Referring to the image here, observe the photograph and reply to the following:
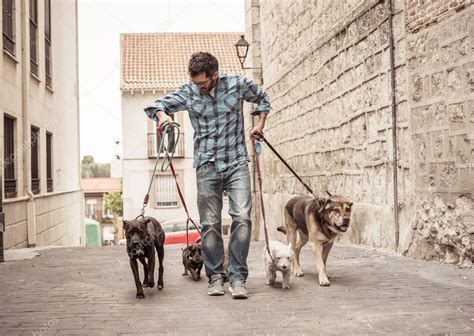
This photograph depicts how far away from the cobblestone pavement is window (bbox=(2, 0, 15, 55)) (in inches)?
260

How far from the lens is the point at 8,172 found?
41.9ft

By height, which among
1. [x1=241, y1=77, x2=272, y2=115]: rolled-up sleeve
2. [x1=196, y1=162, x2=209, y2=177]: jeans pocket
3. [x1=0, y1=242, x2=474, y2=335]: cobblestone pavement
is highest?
[x1=241, y1=77, x2=272, y2=115]: rolled-up sleeve

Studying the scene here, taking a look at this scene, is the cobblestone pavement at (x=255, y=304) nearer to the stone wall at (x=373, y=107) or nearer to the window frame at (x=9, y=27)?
the stone wall at (x=373, y=107)

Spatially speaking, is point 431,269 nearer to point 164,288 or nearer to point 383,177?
point 383,177

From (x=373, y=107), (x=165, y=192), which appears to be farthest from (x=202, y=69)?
(x=165, y=192)

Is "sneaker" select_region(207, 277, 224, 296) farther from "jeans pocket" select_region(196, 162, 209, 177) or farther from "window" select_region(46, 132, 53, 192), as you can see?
"window" select_region(46, 132, 53, 192)

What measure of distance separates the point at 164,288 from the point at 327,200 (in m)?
1.75

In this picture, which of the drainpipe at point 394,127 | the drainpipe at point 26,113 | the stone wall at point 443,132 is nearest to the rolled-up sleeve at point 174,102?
the stone wall at point 443,132

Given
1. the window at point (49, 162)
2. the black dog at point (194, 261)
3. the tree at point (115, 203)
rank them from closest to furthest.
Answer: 1. the black dog at point (194, 261)
2. the window at point (49, 162)
3. the tree at point (115, 203)

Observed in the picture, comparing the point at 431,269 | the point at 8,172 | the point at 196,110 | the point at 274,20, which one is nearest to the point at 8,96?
the point at 8,172

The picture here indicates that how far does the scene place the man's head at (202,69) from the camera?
Result: 5.34 metres

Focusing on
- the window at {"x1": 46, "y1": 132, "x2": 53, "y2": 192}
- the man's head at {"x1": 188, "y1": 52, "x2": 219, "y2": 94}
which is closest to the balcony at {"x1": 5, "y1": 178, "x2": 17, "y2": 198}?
the window at {"x1": 46, "y1": 132, "x2": 53, "y2": 192}

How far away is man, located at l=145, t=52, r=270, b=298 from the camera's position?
220 inches

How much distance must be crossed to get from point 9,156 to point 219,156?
8.40 metres
